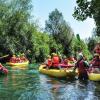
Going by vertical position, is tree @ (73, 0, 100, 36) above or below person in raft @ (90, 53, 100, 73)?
above

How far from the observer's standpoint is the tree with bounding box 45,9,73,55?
76688 mm

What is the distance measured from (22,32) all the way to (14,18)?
246cm

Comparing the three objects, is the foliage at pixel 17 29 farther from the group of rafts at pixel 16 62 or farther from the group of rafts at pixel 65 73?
the group of rafts at pixel 65 73

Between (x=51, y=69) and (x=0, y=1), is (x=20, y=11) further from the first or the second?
(x=51, y=69)

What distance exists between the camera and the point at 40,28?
54.9 metres

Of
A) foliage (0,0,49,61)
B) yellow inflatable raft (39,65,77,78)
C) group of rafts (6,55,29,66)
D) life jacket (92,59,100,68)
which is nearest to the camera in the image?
life jacket (92,59,100,68)

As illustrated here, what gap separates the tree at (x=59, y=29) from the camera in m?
76.7

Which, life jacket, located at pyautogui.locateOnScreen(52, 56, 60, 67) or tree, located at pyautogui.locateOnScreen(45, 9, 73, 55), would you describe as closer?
life jacket, located at pyautogui.locateOnScreen(52, 56, 60, 67)

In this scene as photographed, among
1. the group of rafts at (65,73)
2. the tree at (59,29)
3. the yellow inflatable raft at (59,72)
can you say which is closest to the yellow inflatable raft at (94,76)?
the group of rafts at (65,73)

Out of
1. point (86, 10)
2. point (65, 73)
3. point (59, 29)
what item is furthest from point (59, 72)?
point (59, 29)

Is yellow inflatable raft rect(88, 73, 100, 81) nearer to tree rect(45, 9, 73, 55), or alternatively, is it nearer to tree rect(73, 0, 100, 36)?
tree rect(73, 0, 100, 36)

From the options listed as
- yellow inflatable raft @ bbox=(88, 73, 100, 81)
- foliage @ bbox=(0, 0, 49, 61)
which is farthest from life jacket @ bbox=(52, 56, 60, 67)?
foliage @ bbox=(0, 0, 49, 61)

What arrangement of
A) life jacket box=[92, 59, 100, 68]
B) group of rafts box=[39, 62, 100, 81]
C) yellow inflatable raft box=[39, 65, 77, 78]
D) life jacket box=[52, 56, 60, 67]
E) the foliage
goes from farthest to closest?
the foliage → life jacket box=[52, 56, 60, 67] → yellow inflatable raft box=[39, 65, 77, 78] → life jacket box=[92, 59, 100, 68] → group of rafts box=[39, 62, 100, 81]

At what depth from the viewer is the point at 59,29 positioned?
81750mm
